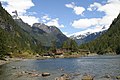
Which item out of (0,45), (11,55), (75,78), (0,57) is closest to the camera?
(75,78)

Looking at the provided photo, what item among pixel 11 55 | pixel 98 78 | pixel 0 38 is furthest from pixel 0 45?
pixel 98 78

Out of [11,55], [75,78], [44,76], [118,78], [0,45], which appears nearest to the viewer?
[118,78]

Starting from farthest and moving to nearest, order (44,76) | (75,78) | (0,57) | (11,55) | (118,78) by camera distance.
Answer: (11,55), (0,57), (44,76), (75,78), (118,78)

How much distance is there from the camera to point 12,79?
223ft

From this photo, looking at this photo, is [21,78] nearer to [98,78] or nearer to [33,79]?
[33,79]

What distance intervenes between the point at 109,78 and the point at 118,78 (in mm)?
2740

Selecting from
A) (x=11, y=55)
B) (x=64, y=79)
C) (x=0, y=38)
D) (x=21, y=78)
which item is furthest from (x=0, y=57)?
(x=64, y=79)

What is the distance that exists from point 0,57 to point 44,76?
76.8 m

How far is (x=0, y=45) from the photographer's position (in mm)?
131250

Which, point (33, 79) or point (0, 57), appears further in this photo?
point (0, 57)

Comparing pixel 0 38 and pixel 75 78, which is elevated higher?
pixel 0 38

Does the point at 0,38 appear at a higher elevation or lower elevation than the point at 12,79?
higher

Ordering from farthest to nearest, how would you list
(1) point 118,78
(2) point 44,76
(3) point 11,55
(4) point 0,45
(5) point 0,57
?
(3) point 11,55, (5) point 0,57, (4) point 0,45, (2) point 44,76, (1) point 118,78

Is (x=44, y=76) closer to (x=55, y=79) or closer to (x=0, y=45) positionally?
(x=55, y=79)
